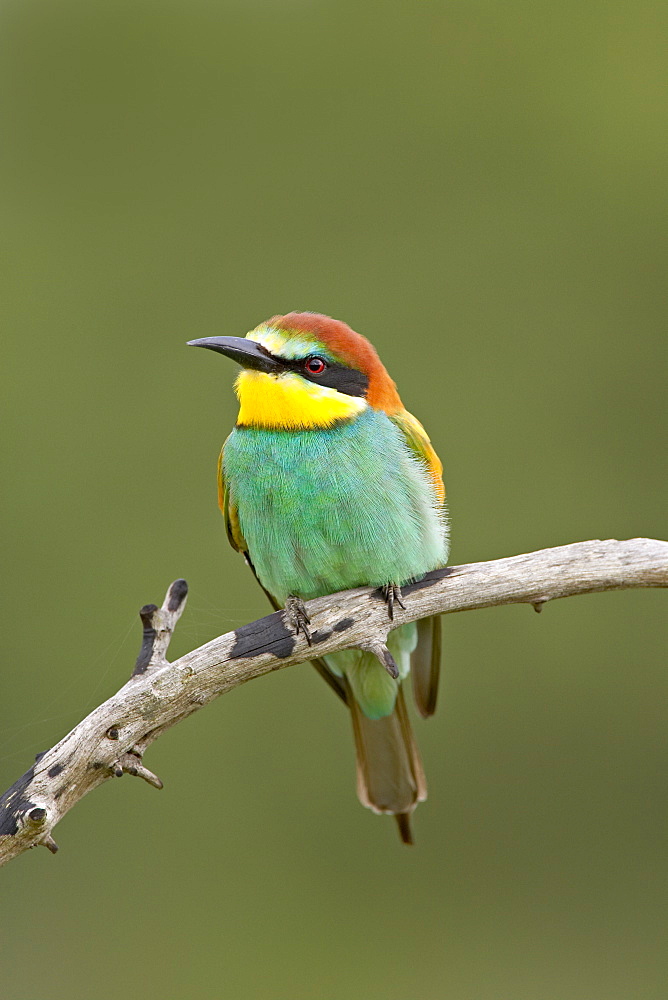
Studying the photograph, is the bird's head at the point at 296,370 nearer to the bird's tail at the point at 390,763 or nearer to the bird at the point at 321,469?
the bird at the point at 321,469

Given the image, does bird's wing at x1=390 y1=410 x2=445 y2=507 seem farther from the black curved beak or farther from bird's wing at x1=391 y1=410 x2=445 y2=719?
the black curved beak

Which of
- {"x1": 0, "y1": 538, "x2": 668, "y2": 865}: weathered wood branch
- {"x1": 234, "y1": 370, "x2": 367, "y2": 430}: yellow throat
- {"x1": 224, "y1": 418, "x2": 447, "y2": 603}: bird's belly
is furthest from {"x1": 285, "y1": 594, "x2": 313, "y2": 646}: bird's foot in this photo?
{"x1": 234, "y1": 370, "x2": 367, "y2": 430}: yellow throat

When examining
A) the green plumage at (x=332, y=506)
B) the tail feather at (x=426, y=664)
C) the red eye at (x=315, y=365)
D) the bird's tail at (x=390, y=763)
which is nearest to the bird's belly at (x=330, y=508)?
the green plumage at (x=332, y=506)

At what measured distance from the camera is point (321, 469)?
2191mm

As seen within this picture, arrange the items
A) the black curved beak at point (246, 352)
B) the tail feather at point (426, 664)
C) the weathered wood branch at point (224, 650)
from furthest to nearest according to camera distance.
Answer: the tail feather at point (426, 664), the black curved beak at point (246, 352), the weathered wood branch at point (224, 650)

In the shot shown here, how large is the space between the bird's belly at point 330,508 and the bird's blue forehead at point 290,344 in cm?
15

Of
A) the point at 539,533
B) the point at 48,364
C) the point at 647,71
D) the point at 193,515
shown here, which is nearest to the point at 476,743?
the point at 539,533

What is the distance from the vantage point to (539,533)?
418cm

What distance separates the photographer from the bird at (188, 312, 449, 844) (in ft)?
7.15

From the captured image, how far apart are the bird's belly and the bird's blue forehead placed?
0.49ft

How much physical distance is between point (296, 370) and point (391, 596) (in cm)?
46

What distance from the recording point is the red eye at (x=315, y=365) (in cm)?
219

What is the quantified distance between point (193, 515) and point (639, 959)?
225cm

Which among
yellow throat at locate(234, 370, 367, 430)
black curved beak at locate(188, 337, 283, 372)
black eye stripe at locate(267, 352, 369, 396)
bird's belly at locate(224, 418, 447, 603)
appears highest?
black curved beak at locate(188, 337, 283, 372)
